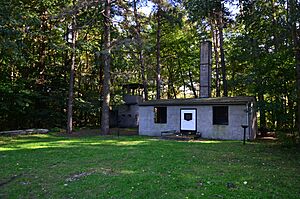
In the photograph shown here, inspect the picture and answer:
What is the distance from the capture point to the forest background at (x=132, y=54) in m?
10.2

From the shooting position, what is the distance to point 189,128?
15992 millimetres

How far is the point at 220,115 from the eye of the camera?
15125 mm

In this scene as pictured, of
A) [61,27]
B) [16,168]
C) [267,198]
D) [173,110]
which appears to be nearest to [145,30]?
[61,27]

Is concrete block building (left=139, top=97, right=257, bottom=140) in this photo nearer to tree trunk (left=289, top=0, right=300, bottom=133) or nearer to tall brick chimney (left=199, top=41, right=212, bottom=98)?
tall brick chimney (left=199, top=41, right=212, bottom=98)

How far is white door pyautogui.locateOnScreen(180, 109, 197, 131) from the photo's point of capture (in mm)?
15816

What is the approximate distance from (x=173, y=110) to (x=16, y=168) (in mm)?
10849

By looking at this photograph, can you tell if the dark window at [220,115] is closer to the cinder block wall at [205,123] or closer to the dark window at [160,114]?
the cinder block wall at [205,123]

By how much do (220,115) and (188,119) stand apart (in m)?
1.96

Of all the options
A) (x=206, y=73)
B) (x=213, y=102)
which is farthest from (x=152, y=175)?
(x=206, y=73)

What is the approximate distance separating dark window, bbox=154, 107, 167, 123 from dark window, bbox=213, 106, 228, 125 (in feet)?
11.1

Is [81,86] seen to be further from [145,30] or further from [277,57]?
[277,57]

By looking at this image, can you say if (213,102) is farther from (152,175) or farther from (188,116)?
(152,175)

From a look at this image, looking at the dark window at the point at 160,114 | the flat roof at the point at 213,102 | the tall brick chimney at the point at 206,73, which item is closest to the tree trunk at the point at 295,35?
the flat roof at the point at 213,102

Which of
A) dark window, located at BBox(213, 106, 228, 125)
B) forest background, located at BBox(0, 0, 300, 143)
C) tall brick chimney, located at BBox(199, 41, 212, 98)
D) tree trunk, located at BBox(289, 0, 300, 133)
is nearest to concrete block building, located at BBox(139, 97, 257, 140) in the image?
dark window, located at BBox(213, 106, 228, 125)
